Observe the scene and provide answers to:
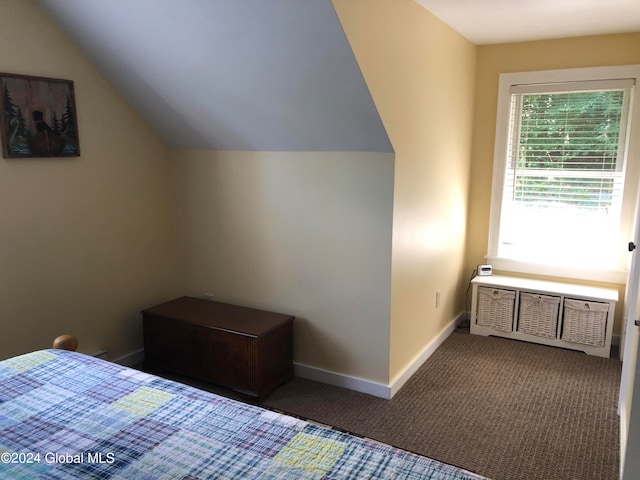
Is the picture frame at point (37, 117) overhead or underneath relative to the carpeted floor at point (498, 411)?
overhead

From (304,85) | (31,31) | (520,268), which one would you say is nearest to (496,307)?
(520,268)

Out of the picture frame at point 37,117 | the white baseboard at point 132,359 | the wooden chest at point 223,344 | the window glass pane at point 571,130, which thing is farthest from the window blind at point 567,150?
the picture frame at point 37,117

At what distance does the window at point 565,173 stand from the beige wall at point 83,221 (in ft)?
8.57

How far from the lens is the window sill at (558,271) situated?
12.0 feet

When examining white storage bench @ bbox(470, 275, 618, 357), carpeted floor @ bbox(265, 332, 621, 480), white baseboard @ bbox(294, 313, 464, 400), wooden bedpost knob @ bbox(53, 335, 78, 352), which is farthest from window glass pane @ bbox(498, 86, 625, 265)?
wooden bedpost knob @ bbox(53, 335, 78, 352)

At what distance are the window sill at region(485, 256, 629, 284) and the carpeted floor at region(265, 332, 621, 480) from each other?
0.60 m

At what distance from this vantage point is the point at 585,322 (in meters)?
3.54

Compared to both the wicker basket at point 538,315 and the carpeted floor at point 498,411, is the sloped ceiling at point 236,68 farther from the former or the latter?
the wicker basket at point 538,315

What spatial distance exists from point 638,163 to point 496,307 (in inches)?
55.2

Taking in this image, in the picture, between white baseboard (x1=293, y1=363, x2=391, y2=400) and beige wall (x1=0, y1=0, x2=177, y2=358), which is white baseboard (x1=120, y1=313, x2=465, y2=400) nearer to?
white baseboard (x1=293, y1=363, x2=391, y2=400)

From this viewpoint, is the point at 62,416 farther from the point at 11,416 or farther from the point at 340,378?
the point at 340,378

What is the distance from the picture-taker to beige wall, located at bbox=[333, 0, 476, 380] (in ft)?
Answer: 7.88

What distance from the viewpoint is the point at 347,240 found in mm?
2840

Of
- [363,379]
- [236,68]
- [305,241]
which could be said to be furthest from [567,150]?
[236,68]
